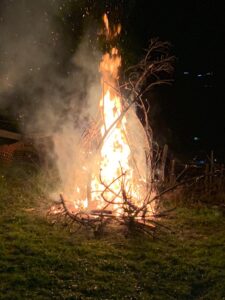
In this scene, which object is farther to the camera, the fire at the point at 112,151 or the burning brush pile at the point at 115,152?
the fire at the point at 112,151

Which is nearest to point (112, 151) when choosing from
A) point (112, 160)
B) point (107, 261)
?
point (112, 160)

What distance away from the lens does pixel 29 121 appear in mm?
11875

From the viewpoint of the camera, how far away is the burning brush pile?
7137 millimetres

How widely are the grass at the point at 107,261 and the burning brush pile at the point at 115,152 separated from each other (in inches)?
27.3

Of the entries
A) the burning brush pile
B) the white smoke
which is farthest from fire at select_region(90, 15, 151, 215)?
the white smoke

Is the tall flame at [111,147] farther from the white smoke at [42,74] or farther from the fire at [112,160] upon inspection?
the white smoke at [42,74]

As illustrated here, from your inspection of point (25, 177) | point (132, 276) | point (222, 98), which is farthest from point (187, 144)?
point (132, 276)

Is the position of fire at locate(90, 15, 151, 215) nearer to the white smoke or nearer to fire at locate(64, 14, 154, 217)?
fire at locate(64, 14, 154, 217)

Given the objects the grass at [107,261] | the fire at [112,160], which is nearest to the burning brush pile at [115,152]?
the fire at [112,160]

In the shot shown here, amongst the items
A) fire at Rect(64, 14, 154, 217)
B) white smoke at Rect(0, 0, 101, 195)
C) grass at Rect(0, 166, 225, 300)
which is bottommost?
grass at Rect(0, 166, 225, 300)

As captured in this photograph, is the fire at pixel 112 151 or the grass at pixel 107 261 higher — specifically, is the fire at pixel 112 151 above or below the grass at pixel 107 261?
above

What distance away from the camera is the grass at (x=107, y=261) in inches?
175

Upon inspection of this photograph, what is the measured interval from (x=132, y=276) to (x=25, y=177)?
5.47 meters

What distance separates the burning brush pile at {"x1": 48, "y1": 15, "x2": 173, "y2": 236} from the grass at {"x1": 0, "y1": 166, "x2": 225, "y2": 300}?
2.27 ft
